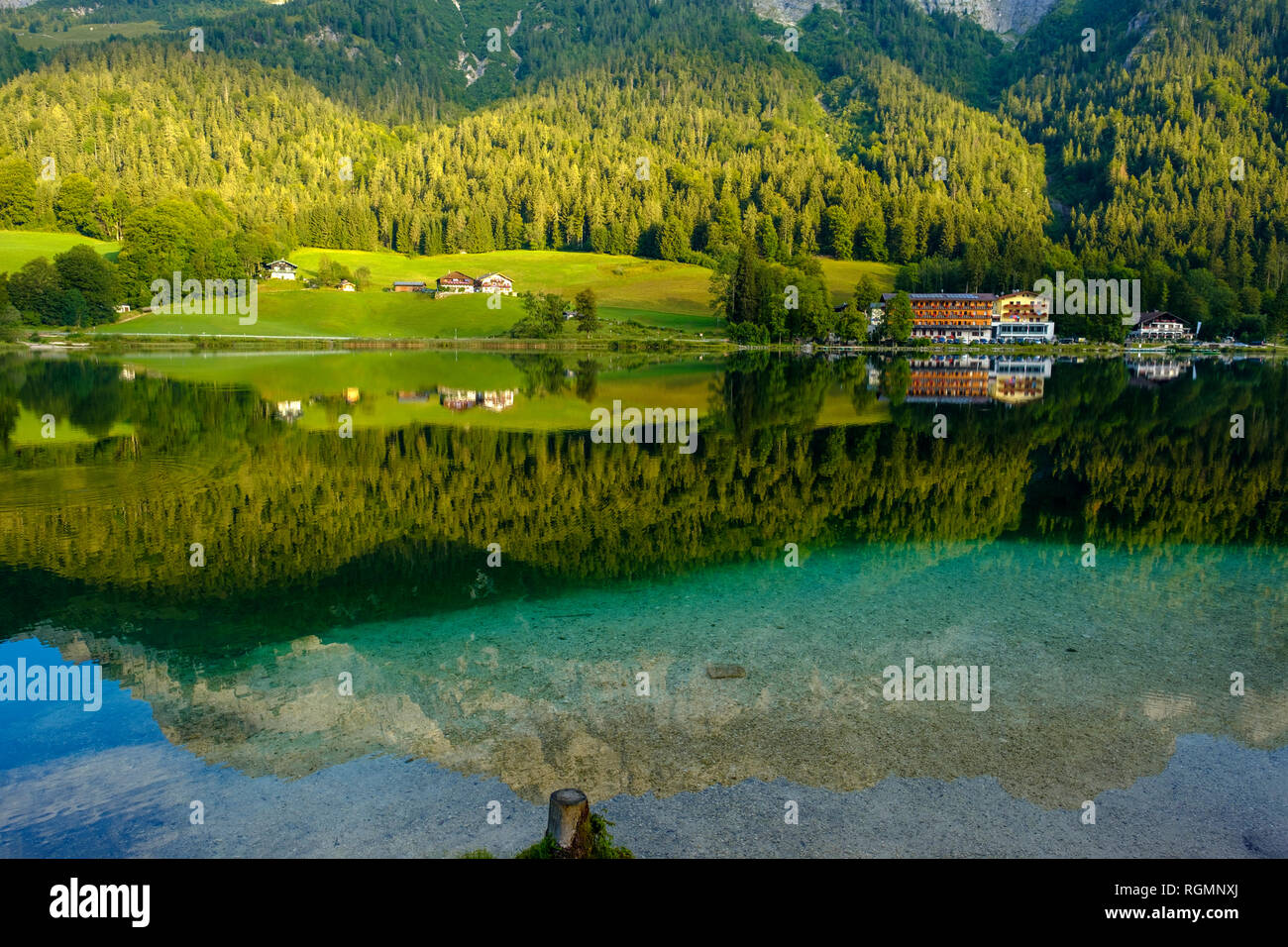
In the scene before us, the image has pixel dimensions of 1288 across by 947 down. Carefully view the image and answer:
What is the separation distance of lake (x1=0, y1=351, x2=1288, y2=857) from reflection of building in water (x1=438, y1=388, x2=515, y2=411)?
15.3m

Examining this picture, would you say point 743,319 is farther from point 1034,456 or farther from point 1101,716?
point 1101,716

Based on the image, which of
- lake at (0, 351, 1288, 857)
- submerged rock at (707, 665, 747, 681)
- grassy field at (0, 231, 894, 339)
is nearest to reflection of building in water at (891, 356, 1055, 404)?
lake at (0, 351, 1288, 857)

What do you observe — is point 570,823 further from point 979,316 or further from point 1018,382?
point 979,316

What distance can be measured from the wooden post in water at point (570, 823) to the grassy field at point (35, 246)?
164 m

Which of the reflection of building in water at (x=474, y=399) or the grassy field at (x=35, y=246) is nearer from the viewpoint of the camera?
the reflection of building in water at (x=474, y=399)

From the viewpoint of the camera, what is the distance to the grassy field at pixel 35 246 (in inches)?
5679

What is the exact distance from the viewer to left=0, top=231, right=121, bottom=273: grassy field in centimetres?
14425

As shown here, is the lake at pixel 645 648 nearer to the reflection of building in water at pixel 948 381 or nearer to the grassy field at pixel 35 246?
the reflection of building in water at pixel 948 381

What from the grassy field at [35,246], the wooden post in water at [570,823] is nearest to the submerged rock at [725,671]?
the wooden post in water at [570,823]

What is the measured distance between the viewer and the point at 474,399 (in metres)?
53.1

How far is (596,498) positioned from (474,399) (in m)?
29.7

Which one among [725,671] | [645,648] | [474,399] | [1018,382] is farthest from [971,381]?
[725,671]

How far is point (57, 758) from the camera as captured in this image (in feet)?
34.4
